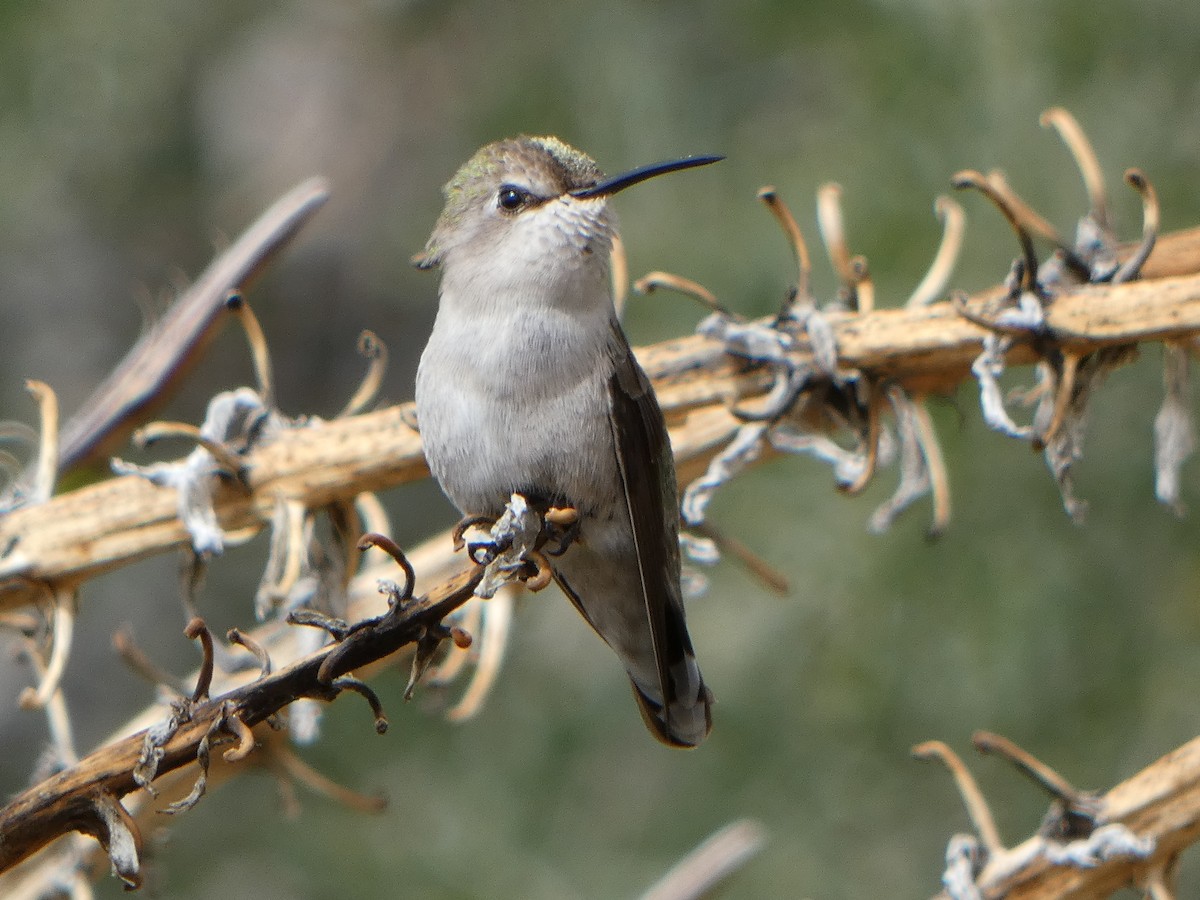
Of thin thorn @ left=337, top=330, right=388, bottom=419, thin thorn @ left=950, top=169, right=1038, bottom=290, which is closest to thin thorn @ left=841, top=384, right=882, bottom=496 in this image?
thin thorn @ left=950, top=169, right=1038, bottom=290

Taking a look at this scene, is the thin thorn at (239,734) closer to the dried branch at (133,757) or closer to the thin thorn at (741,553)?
the dried branch at (133,757)

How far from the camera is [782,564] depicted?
403cm

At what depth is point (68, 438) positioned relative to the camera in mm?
2391

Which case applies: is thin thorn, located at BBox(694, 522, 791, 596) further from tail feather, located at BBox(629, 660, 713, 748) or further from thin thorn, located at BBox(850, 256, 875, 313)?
thin thorn, located at BBox(850, 256, 875, 313)

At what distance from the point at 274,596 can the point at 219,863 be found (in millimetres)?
3416

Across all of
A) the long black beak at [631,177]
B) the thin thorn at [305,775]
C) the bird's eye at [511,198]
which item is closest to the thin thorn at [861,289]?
the long black beak at [631,177]

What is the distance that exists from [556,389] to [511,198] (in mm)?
366

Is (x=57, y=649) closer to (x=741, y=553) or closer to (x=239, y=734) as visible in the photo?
(x=239, y=734)

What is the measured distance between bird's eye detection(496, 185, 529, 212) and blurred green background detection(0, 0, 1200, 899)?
1.87ft

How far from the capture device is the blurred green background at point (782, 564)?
12.6 feet

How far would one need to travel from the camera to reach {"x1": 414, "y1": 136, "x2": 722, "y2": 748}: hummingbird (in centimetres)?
229

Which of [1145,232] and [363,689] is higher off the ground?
[1145,232]

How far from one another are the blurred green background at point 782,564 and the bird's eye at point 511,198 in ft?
1.87

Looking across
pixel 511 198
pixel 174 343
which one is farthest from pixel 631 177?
pixel 174 343
